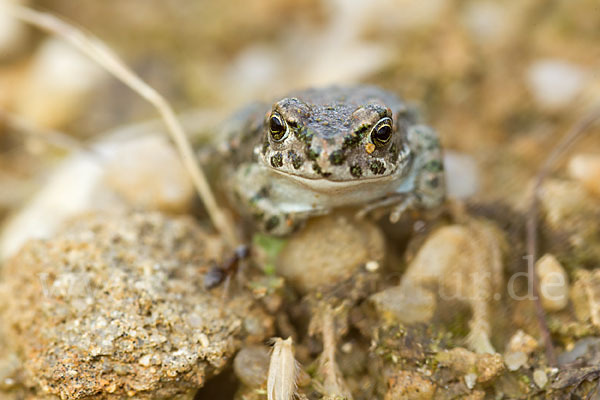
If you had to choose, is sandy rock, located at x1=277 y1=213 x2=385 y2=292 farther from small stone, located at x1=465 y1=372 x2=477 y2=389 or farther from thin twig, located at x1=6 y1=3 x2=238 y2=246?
small stone, located at x1=465 y1=372 x2=477 y2=389

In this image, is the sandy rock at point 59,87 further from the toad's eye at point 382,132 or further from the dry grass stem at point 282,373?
the dry grass stem at point 282,373

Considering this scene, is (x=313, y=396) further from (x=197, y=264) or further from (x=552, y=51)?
(x=552, y=51)

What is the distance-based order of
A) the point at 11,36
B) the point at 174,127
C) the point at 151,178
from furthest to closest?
the point at 11,36
the point at 151,178
the point at 174,127

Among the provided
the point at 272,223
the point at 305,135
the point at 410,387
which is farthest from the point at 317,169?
the point at 410,387

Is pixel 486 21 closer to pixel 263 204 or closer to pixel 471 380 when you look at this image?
pixel 263 204

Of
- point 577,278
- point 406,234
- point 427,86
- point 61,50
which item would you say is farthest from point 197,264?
point 61,50

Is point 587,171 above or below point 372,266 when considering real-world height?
above
